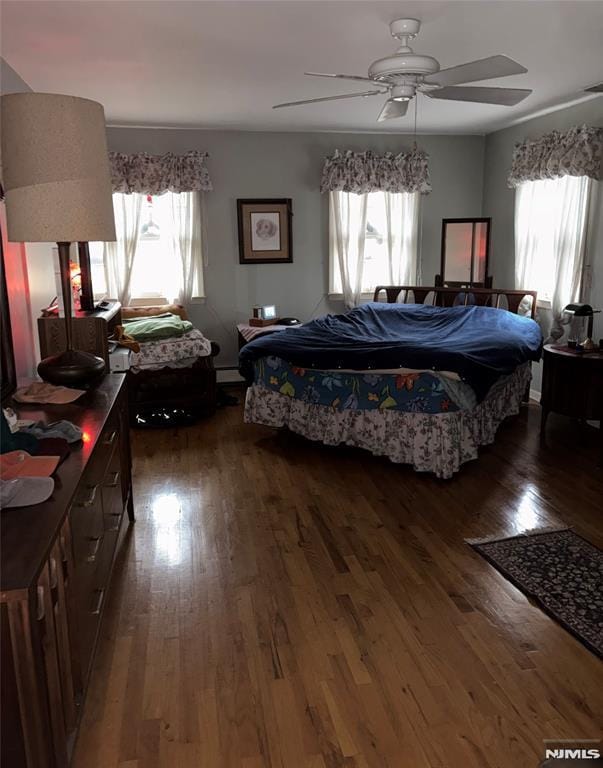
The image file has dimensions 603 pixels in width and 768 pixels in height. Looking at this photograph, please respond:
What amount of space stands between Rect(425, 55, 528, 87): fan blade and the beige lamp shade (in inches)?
62.2

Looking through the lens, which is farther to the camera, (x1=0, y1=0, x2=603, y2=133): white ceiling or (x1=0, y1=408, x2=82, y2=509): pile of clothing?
(x1=0, y1=0, x2=603, y2=133): white ceiling

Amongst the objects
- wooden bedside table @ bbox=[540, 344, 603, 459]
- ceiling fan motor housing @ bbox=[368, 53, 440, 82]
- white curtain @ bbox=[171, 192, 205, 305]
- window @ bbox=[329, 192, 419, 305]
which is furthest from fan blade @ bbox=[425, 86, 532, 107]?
white curtain @ bbox=[171, 192, 205, 305]

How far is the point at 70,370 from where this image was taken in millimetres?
2461

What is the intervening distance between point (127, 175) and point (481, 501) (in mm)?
4115

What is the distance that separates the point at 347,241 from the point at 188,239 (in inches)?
60.7

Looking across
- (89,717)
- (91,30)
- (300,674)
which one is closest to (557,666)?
(300,674)

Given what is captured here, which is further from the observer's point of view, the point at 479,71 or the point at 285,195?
the point at 285,195

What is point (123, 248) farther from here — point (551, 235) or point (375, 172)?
point (551, 235)

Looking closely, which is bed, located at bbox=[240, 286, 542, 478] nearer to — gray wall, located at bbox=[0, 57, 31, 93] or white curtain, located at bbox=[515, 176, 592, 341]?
white curtain, located at bbox=[515, 176, 592, 341]

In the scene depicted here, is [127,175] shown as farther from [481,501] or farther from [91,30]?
[481,501]

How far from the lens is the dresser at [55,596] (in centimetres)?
126

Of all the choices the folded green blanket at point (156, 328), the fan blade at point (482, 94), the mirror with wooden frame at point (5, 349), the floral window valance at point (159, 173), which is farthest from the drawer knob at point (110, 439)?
the floral window valance at point (159, 173)

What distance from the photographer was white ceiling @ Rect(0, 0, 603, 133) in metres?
2.68

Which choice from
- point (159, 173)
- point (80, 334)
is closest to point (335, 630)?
point (80, 334)
